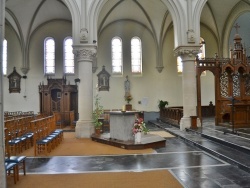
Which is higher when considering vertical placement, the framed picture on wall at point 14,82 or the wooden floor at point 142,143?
the framed picture on wall at point 14,82

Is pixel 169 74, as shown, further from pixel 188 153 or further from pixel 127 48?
pixel 188 153

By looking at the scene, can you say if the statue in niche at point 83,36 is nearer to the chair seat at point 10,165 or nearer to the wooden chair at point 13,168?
the wooden chair at point 13,168

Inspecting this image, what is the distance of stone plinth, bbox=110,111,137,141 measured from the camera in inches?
358

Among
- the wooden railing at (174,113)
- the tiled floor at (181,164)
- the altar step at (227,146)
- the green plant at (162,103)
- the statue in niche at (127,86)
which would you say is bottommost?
the tiled floor at (181,164)

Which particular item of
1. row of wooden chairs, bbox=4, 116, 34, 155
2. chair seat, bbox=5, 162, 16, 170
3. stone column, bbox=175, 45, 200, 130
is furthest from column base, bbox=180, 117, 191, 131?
chair seat, bbox=5, 162, 16, 170

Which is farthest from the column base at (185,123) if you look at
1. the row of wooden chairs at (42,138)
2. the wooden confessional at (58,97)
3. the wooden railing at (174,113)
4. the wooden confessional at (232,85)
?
the wooden confessional at (58,97)

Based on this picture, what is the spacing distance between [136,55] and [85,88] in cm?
867

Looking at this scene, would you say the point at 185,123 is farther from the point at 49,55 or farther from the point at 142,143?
the point at 49,55

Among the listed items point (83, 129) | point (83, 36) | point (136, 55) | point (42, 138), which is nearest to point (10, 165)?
point (42, 138)

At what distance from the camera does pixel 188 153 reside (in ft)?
25.7

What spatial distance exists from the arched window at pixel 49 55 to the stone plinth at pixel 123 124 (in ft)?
36.5

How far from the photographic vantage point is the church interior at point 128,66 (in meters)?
11.7

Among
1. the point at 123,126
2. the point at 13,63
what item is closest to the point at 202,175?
the point at 123,126

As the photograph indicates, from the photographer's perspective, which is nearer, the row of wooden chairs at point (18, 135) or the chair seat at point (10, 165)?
the chair seat at point (10, 165)
